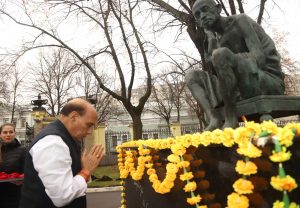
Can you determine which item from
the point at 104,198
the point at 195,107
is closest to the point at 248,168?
the point at 104,198

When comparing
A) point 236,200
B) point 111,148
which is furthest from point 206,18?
point 111,148

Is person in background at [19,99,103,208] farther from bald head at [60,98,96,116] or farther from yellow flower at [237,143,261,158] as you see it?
yellow flower at [237,143,261,158]

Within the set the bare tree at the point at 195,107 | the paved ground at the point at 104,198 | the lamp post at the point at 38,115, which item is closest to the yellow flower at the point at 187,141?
the paved ground at the point at 104,198

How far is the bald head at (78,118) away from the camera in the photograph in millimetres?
2975

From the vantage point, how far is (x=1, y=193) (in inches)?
211

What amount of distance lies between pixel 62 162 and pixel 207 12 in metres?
2.37

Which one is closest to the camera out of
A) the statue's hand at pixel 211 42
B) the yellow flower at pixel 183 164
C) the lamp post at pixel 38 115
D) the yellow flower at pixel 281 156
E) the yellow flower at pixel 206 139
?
the yellow flower at pixel 281 156

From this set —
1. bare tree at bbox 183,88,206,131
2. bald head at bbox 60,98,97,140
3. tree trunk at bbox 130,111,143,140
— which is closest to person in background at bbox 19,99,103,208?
bald head at bbox 60,98,97,140

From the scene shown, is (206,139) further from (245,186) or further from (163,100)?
(163,100)

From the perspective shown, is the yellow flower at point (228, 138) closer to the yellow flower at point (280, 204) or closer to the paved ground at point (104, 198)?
the yellow flower at point (280, 204)

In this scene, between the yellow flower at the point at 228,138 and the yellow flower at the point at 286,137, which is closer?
the yellow flower at the point at 286,137

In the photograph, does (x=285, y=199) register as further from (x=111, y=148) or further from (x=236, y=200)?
(x=111, y=148)

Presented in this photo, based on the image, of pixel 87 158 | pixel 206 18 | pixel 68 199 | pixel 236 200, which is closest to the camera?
pixel 236 200

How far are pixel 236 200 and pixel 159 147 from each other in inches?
56.1
